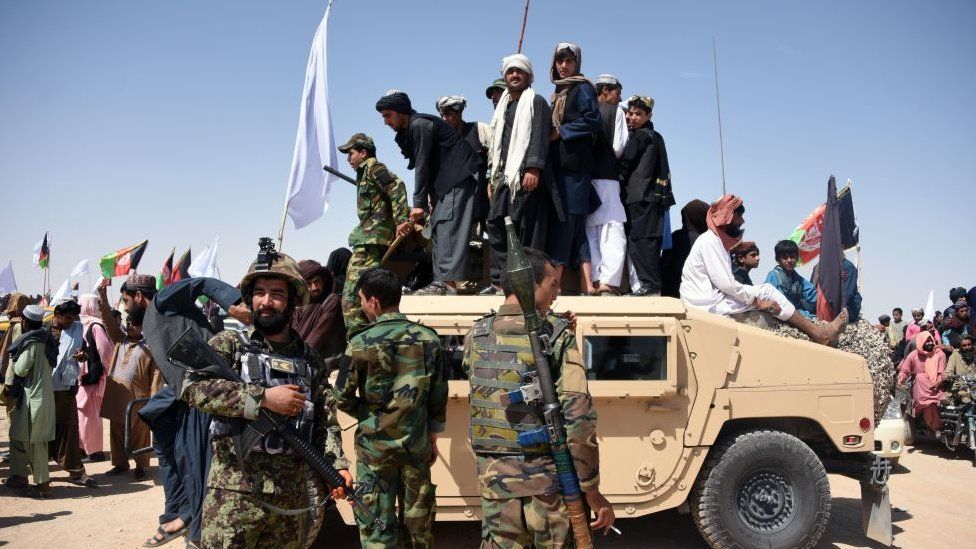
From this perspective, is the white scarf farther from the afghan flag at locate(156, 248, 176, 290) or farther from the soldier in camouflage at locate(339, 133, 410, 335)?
the afghan flag at locate(156, 248, 176, 290)

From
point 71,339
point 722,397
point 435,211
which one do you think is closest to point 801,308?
point 722,397

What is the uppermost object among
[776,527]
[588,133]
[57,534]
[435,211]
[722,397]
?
[588,133]

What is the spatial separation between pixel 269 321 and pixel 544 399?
1.20 m

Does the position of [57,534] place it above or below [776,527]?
below

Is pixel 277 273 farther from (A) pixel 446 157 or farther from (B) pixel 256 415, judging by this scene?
(A) pixel 446 157

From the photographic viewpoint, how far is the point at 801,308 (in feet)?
19.8

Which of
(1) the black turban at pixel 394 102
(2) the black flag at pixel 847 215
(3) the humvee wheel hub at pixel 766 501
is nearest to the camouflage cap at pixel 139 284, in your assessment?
(1) the black turban at pixel 394 102

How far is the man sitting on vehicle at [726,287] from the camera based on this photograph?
16.8ft

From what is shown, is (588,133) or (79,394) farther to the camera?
(79,394)

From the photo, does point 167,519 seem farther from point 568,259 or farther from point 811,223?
point 811,223

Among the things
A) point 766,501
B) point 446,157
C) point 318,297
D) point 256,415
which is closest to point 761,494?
point 766,501

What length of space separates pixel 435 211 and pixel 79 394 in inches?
233

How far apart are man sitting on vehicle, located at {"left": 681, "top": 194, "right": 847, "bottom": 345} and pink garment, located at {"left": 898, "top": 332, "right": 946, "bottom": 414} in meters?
5.69

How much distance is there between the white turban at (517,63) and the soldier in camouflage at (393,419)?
2.73m
